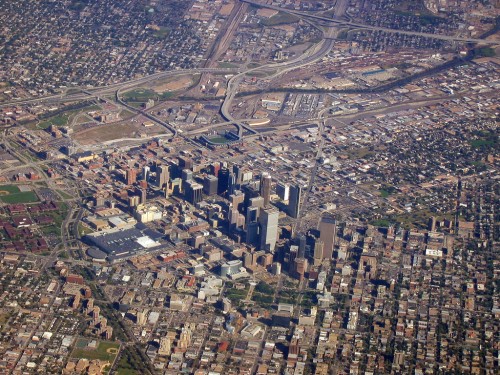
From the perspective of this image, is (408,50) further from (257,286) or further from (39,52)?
(257,286)

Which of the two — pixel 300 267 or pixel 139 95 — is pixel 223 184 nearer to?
pixel 300 267

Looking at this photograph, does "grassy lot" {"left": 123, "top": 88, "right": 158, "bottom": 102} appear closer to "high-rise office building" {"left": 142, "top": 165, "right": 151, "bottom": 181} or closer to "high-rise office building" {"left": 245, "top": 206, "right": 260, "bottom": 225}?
"high-rise office building" {"left": 142, "top": 165, "right": 151, "bottom": 181}

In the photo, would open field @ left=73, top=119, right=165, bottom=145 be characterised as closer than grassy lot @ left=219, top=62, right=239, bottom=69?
Yes

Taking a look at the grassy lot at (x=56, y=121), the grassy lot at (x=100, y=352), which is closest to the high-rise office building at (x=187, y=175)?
the grassy lot at (x=56, y=121)

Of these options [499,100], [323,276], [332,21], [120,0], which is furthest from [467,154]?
[120,0]

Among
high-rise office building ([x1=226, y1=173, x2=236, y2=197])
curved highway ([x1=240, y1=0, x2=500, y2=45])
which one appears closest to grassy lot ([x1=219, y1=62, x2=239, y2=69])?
curved highway ([x1=240, y1=0, x2=500, y2=45])

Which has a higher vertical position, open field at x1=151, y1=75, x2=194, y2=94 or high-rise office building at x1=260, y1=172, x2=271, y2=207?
open field at x1=151, y1=75, x2=194, y2=94
